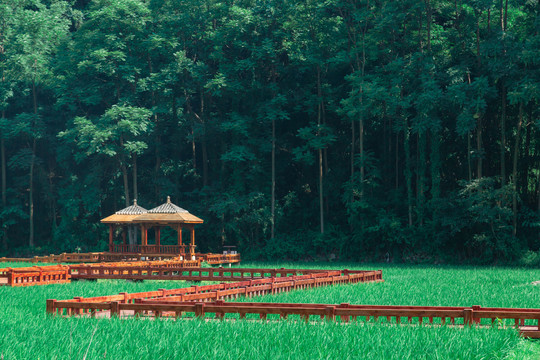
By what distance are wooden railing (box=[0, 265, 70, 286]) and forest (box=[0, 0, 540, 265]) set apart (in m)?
19.7

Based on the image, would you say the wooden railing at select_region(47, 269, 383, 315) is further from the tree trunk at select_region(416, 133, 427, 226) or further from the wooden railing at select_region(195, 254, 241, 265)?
the wooden railing at select_region(195, 254, 241, 265)

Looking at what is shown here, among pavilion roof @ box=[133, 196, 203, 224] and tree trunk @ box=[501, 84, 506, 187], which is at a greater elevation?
tree trunk @ box=[501, 84, 506, 187]

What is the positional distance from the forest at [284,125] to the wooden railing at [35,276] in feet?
64.7

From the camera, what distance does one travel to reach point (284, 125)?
49625 mm

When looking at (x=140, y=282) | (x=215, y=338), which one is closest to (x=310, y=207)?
(x=140, y=282)

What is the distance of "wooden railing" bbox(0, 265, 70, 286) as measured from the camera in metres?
24.3

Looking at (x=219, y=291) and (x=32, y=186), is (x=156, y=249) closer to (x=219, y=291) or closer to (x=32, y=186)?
(x=32, y=186)

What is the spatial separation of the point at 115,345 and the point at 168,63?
139 ft

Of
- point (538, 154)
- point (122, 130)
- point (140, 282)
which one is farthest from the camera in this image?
point (122, 130)

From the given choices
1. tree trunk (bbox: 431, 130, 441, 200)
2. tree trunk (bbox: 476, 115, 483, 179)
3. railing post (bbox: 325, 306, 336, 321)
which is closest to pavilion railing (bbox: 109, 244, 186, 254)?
tree trunk (bbox: 431, 130, 441, 200)

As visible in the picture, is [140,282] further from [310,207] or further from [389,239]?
[310,207]

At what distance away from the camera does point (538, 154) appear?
38.6m

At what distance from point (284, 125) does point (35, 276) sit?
2687 cm

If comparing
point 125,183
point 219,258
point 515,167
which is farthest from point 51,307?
point 125,183
